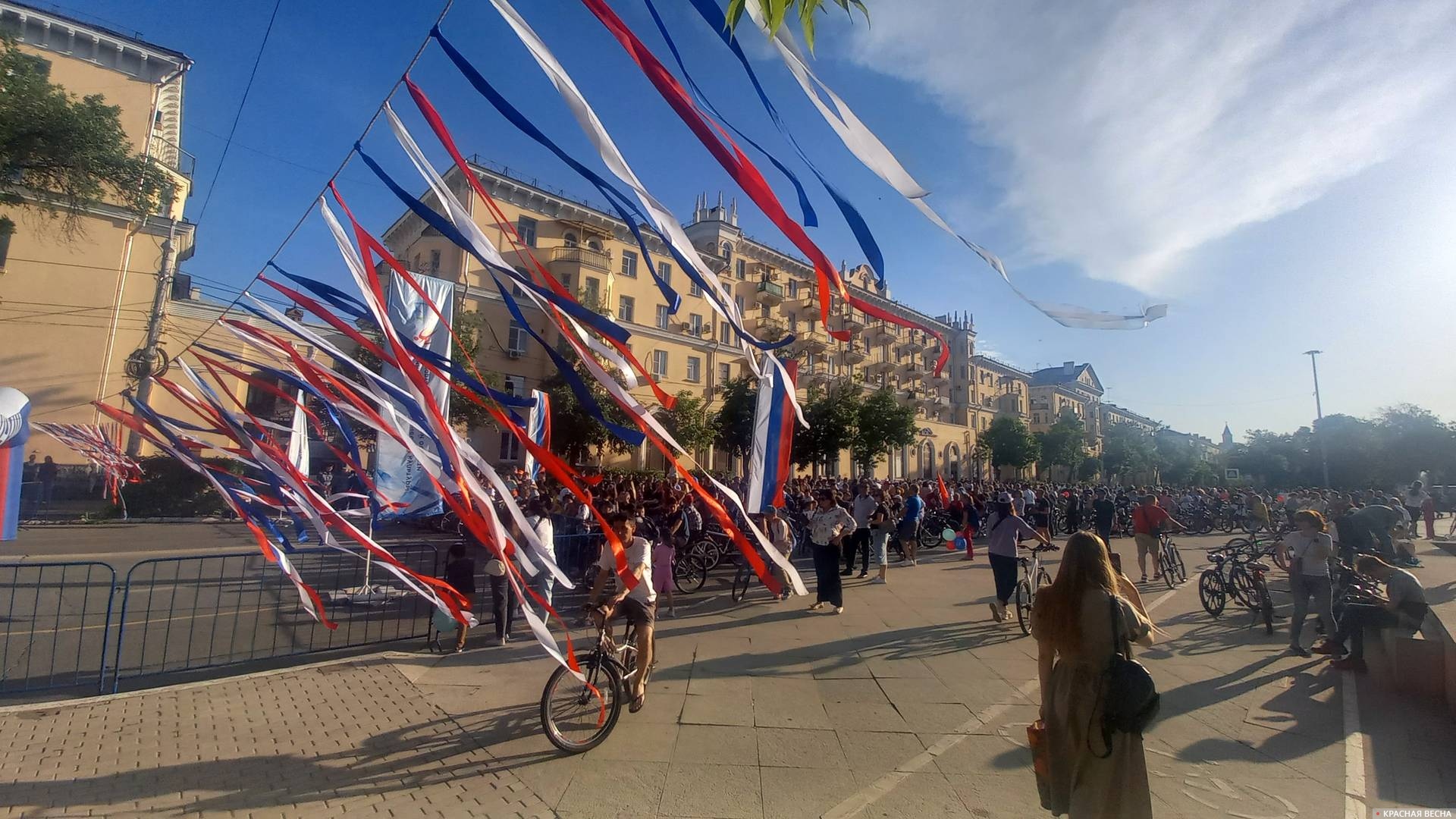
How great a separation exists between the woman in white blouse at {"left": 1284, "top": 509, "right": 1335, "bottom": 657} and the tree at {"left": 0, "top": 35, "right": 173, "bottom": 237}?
A: 2256 centimetres

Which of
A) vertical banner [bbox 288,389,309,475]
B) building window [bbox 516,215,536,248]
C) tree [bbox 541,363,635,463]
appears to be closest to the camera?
vertical banner [bbox 288,389,309,475]

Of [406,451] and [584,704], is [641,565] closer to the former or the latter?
[584,704]

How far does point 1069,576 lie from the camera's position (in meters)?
3.01

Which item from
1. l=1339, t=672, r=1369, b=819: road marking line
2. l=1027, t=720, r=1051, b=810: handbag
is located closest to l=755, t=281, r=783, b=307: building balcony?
l=1339, t=672, r=1369, b=819: road marking line

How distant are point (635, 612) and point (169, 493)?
2343 cm

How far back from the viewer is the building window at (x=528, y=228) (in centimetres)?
3316

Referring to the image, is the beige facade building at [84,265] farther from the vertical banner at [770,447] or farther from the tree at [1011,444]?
the tree at [1011,444]

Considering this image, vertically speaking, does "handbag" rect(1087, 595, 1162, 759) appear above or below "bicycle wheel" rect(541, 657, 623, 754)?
above

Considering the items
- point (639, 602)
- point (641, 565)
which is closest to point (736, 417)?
point (641, 565)

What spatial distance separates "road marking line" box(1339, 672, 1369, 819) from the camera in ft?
12.5

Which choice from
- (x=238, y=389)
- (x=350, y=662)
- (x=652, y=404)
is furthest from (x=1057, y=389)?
(x=350, y=662)

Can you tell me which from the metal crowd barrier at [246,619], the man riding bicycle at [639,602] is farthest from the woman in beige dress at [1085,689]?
the metal crowd barrier at [246,619]

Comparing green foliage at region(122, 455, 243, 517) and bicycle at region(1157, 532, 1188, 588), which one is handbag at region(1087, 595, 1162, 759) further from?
green foliage at region(122, 455, 243, 517)

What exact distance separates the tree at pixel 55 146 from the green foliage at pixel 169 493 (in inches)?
338
